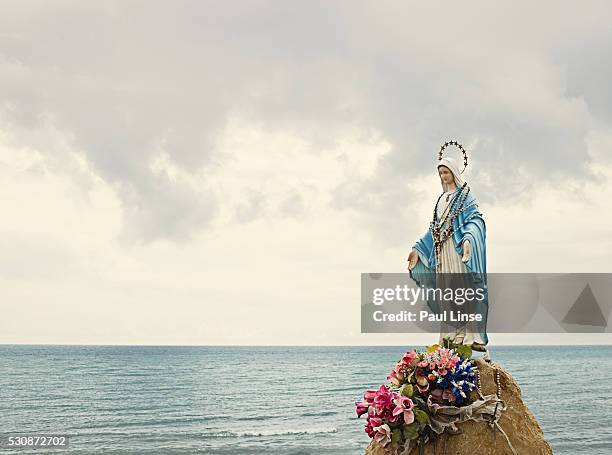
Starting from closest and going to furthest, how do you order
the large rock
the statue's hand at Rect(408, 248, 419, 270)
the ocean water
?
the large rock → the statue's hand at Rect(408, 248, 419, 270) → the ocean water

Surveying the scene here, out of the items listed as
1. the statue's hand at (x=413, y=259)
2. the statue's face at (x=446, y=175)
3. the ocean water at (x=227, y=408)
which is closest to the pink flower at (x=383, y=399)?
the statue's hand at (x=413, y=259)

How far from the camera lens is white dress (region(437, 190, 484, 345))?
7836 millimetres

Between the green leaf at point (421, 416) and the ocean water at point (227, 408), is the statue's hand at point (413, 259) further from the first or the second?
the ocean water at point (227, 408)

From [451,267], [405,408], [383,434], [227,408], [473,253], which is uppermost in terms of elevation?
[473,253]

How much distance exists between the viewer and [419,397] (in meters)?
Answer: 7.34

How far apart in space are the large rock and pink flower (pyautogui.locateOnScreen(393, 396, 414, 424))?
482 mm

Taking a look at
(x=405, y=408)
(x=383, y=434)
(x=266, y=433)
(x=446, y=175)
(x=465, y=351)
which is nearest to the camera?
(x=405, y=408)

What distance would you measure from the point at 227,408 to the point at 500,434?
88.7 feet

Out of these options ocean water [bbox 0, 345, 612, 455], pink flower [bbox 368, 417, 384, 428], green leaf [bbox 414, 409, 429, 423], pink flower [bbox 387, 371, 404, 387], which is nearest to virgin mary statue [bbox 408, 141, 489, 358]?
pink flower [bbox 387, 371, 404, 387]

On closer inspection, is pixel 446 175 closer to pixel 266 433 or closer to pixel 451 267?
pixel 451 267

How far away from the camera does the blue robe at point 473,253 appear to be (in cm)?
802

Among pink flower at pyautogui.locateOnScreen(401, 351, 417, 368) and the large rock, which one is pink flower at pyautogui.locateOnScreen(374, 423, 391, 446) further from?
pink flower at pyautogui.locateOnScreen(401, 351, 417, 368)

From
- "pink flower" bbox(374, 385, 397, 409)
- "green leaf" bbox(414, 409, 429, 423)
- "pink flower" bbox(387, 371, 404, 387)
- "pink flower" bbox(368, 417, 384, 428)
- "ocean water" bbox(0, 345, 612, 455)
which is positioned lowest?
"ocean water" bbox(0, 345, 612, 455)

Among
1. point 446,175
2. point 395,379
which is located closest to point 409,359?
point 395,379
